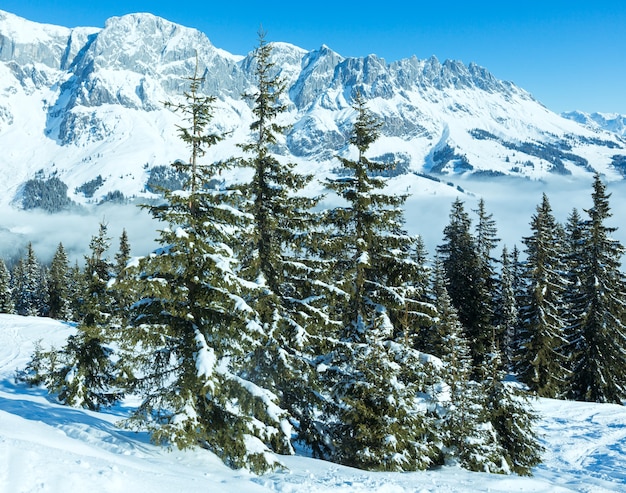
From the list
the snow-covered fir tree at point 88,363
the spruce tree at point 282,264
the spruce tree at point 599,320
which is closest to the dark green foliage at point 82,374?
the snow-covered fir tree at point 88,363

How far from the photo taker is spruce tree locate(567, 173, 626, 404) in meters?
30.2

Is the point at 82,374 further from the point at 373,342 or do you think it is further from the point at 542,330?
the point at 542,330

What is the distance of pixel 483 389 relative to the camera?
1540cm

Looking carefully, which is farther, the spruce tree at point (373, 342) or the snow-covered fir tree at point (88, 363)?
the snow-covered fir tree at point (88, 363)

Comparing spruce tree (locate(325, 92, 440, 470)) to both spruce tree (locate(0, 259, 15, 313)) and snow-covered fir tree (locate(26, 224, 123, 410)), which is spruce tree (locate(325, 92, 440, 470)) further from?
spruce tree (locate(0, 259, 15, 313))

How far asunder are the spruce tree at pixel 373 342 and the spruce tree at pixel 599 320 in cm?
1901

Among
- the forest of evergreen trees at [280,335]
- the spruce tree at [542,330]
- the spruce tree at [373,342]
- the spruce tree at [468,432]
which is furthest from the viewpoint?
the spruce tree at [542,330]

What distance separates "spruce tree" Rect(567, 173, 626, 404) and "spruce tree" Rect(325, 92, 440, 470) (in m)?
19.0

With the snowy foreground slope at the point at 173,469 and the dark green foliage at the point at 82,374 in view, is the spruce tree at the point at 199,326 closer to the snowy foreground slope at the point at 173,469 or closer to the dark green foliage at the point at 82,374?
the snowy foreground slope at the point at 173,469

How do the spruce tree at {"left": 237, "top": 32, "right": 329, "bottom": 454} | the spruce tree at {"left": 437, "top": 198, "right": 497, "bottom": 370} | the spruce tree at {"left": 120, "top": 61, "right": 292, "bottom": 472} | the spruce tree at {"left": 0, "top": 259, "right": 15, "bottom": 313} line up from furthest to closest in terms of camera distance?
1. the spruce tree at {"left": 0, "top": 259, "right": 15, "bottom": 313}
2. the spruce tree at {"left": 437, "top": 198, "right": 497, "bottom": 370}
3. the spruce tree at {"left": 237, "top": 32, "right": 329, "bottom": 454}
4. the spruce tree at {"left": 120, "top": 61, "right": 292, "bottom": 472}

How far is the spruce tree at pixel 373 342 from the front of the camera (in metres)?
12.9

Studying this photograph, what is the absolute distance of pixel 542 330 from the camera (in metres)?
31.2

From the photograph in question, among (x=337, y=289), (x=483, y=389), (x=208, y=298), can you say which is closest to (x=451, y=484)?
(x=483, y=389)

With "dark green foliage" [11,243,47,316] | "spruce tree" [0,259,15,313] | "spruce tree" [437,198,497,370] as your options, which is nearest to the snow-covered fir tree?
"spruce tree" [437,198,497,370]
